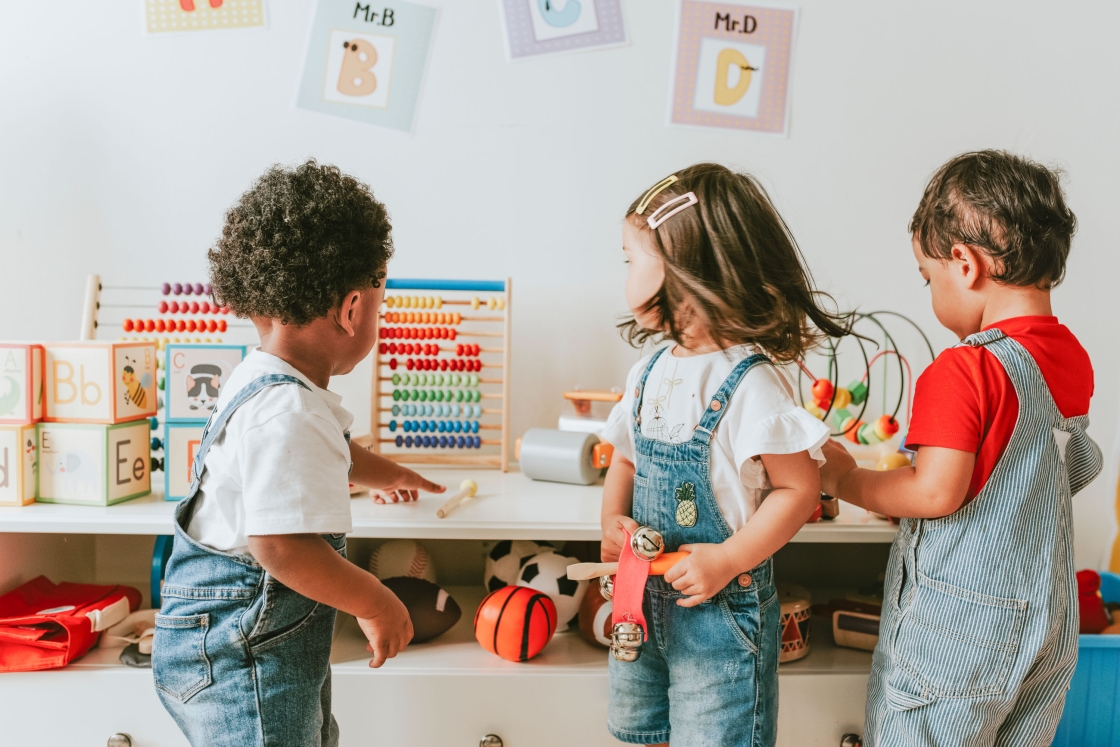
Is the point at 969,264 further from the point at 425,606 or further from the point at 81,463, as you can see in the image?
the point at 81,463

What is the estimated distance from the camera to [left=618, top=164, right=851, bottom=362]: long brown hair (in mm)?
922

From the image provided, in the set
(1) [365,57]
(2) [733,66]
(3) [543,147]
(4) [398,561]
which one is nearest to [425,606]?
(4) [398,561]

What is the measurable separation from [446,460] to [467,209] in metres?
0.52

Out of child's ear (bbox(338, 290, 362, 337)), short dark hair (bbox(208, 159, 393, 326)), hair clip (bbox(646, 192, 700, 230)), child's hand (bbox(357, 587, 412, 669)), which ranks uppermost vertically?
hair clip (bbox(646, 192, 700, 230))

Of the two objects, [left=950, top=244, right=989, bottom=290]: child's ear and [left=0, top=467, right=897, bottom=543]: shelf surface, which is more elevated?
[left=950, top=244, right=989, bottom=290]: child's ear

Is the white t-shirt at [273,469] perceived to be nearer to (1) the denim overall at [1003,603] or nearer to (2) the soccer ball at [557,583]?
(2) the soccer ball at [557,583]

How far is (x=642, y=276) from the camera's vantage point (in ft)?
3.16

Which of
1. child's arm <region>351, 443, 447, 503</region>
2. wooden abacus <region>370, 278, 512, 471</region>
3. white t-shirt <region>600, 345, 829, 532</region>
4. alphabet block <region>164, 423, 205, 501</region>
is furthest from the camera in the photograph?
wooden abacus <region>370, 278, 512, 471</region>

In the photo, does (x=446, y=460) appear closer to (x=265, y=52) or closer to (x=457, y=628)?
(x=457, y=628)

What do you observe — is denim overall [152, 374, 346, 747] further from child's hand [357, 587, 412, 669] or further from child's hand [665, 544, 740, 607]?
child's hand [665, 544, 740, 607]

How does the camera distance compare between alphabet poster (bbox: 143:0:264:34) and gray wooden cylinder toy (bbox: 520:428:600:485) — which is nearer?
gray wooden cylinder toy (bbox: 520:428:600:485)

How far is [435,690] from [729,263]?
0.76 m

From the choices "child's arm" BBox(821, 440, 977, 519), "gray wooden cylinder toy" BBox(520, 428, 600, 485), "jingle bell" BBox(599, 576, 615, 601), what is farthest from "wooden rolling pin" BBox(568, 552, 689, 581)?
"gray wooden cylinder toy" BBox(520, 428, 600, 485)

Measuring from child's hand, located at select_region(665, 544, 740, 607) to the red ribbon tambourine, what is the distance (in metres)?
0.04
